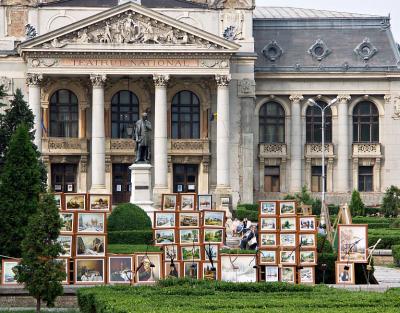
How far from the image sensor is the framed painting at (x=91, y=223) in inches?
1729

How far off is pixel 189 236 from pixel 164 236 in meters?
1.03

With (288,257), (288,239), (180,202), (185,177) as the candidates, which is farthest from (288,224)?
(185,177)

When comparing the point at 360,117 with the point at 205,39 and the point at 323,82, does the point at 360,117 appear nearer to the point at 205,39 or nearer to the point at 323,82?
the point at 323,82

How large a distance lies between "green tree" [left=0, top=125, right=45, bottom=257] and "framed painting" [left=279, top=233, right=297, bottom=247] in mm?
10297

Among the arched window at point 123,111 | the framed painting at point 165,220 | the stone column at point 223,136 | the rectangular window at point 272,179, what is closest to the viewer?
the framed painting at point 165,220

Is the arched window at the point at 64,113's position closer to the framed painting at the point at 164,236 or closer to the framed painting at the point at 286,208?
the framed painting at the point at 164,236

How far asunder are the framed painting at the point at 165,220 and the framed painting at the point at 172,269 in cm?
181

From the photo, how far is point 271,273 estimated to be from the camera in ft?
146

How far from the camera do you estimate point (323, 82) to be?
320 ft

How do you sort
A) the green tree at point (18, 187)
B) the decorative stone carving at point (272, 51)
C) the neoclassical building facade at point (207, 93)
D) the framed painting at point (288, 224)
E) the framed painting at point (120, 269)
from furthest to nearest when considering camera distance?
the decorative stone carving at point (272, 51)
the neoclassical building facade at point (207, 93)
the green tree at point (18, 187)
the framed painting at point (288, 224)
the framed painting at point (120, 269)

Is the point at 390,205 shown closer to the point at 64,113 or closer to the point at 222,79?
the point at 222,79

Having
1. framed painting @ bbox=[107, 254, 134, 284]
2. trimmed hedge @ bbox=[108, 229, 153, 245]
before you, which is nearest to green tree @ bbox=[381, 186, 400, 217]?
trimmed hedge @ bbox=[108, 229, 153, 245]

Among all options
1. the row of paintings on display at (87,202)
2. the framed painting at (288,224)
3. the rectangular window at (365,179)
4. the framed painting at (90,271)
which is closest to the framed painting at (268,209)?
the framed painting at (288,224)

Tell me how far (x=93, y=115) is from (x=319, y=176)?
61.1ft
